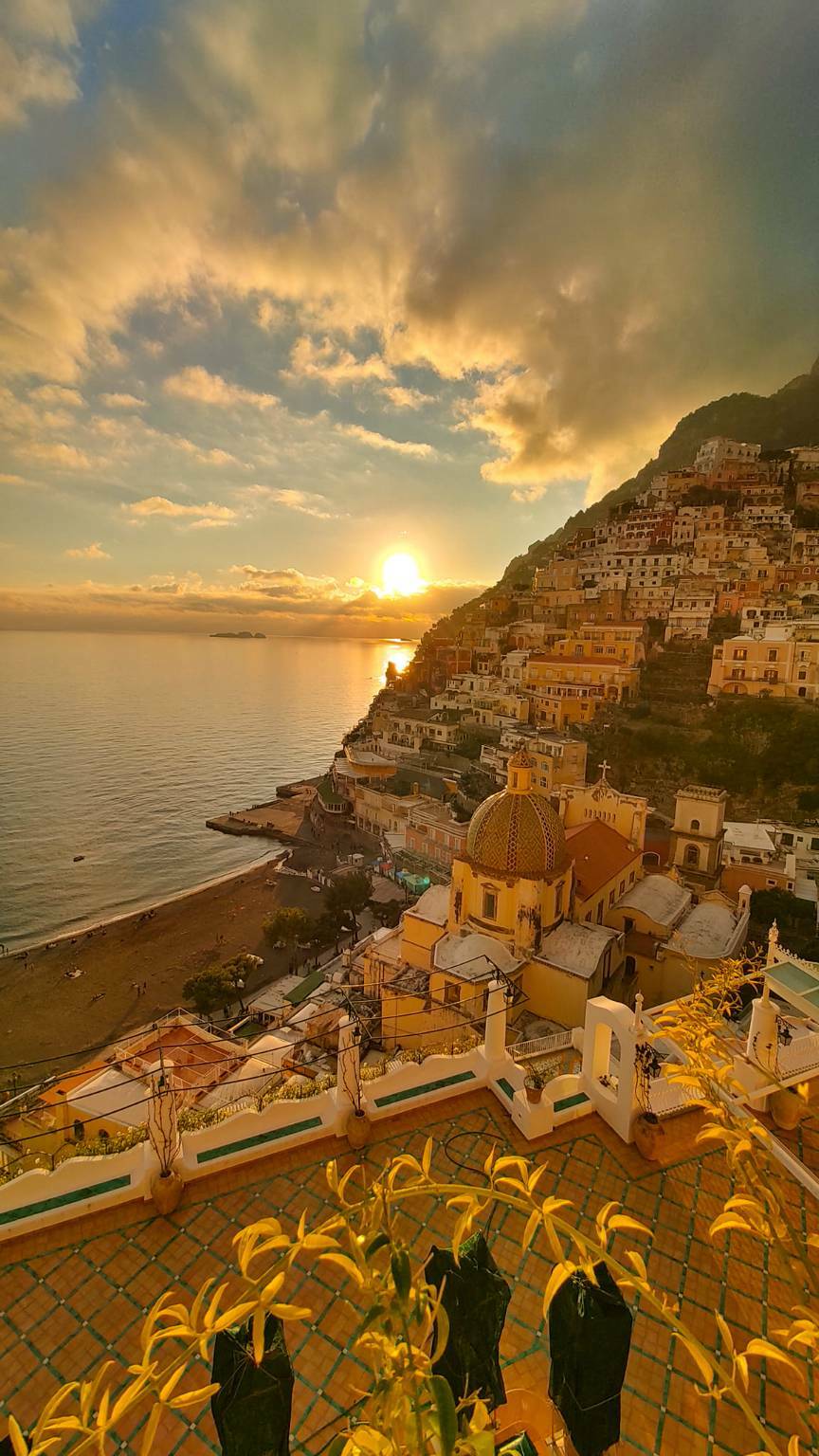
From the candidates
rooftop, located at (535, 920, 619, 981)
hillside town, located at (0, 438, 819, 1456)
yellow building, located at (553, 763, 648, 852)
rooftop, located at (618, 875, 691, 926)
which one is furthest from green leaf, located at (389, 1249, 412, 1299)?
yellow building, located at (553, 763, 648, 852)

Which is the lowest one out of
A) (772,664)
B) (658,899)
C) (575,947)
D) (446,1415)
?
(658,899)

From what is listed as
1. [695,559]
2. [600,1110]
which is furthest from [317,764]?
[600,1110]

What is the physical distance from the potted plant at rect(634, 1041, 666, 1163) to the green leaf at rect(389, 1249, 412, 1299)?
248 inches

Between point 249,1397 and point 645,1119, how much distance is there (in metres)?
6.34

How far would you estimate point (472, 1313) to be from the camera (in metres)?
2.96

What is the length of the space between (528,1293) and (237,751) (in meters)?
93.5

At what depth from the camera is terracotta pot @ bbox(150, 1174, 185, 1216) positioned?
21.5 ft

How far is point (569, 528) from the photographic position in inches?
4171

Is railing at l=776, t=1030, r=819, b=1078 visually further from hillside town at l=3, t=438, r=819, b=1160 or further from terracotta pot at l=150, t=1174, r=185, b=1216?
terracotta pot at l=150, t=1174, r=185, b=1216

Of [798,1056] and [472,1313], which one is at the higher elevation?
[472,1313]

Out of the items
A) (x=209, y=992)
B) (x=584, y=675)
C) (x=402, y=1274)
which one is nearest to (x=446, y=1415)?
(x=402, y=1274)

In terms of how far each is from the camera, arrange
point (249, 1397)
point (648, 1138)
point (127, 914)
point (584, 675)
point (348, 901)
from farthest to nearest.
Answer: point (584, 675) < point (127, 914) < point (348, 901) < point (648, 1138) < point (249, 1397)

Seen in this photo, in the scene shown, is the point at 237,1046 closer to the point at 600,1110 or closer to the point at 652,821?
the point at 600,1110

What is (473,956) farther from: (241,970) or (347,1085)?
(241,970)
